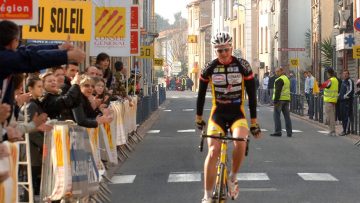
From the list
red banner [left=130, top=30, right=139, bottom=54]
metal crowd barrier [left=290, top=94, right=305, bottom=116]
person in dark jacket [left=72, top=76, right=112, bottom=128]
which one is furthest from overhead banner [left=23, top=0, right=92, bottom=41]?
metal crowd barrier [left=290, top=94, right=305, bottom=116]

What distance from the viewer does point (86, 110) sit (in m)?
14.5

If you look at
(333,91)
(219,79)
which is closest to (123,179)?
(219,79)

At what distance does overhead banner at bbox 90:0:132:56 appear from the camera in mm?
25594

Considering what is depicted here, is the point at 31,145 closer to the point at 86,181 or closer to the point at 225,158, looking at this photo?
the point at 86,181

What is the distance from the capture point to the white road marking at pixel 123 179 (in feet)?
56.6

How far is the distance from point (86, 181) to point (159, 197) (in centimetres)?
211

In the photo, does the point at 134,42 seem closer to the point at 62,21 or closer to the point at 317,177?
the point at 62,21

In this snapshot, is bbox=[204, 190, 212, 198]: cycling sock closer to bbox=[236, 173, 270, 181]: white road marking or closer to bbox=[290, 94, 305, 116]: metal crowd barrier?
bbox=[236, 173, 270, 181]: white road marking

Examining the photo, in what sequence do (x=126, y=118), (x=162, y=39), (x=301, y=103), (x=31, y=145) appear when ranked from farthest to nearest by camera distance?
(x=162, y=39) → (x=301, y=103) → (x=126, y=118) → (x=31, y=145)

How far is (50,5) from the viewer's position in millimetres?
18359

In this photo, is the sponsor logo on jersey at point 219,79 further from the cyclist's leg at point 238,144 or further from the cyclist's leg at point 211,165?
the cyclist's leg at point 211,165

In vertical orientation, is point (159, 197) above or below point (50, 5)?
below

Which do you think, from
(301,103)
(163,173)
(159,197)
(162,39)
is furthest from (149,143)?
(162,39)

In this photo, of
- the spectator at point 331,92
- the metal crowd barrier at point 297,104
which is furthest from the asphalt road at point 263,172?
the metal crowd barrier at point 297,104
